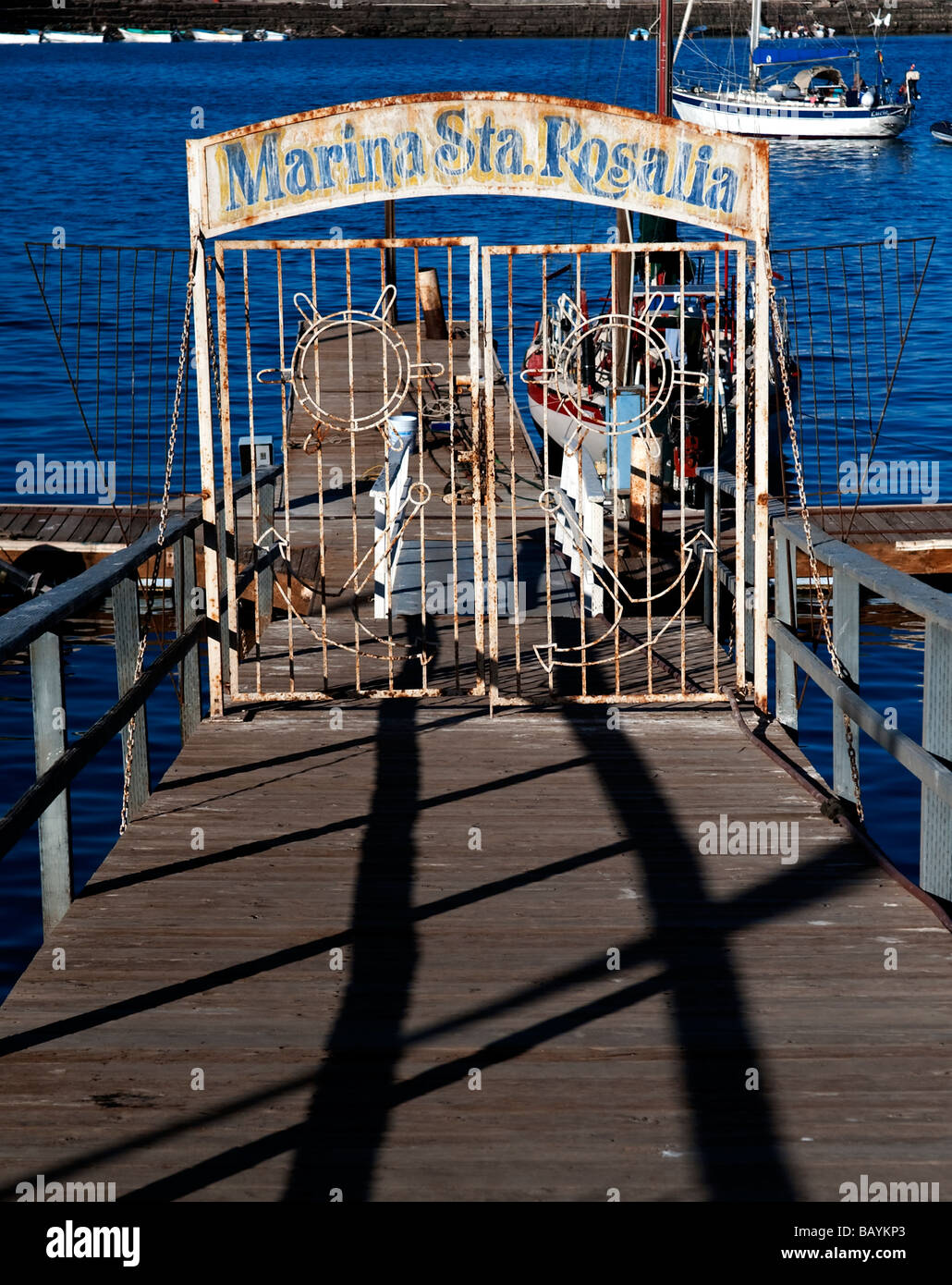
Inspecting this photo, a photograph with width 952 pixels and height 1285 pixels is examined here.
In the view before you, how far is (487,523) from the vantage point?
8.41m

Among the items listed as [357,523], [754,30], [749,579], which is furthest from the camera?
[754,30]

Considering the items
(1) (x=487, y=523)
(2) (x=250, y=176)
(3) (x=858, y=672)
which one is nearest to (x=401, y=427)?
(1) (x=487, y=523)

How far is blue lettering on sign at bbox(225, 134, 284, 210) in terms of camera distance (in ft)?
26.0

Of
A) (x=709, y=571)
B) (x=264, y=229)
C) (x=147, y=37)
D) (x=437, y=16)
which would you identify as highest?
(x=147, y=37)

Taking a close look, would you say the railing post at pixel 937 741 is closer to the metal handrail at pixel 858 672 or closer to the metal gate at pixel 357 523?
the metal handrail at pixel 858 672

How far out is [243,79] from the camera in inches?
3947

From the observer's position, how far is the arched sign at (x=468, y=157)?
782cm

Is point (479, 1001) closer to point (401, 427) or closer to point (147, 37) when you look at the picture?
point (401, 427)

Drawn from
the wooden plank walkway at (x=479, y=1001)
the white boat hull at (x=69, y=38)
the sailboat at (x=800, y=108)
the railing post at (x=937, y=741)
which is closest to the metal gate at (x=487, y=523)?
the wooden plank walkway at (x=479, y=1001)

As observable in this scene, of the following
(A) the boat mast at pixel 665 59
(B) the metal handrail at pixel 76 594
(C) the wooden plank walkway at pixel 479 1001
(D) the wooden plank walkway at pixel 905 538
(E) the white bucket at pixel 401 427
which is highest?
(A) the boat mast at pixel 665 59

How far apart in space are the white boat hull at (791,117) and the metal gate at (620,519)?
55.9 m

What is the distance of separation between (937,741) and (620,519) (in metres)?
10.9
